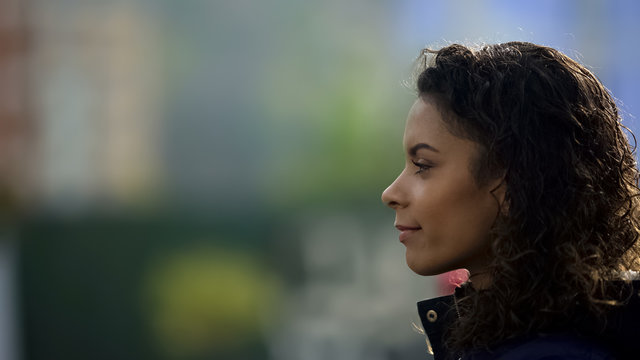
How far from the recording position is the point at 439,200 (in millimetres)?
1656

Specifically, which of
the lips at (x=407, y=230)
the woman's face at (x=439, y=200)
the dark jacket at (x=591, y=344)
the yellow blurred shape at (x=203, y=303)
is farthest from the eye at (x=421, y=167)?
the yellow blurred shape at (x=203, y=303)

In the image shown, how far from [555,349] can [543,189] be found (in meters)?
0.29

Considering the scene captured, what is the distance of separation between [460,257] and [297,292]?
4.44 metres

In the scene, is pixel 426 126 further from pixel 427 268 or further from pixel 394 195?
pixel 427 268

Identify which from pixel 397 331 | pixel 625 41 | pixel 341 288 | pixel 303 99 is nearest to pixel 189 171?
pixel 303 99

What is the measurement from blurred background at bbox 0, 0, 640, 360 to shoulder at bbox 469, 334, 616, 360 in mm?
4516

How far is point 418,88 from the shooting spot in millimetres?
1770

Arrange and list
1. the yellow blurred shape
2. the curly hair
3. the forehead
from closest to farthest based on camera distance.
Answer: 1. the curly hair
2. the forehead
3. the yellow blurred shape

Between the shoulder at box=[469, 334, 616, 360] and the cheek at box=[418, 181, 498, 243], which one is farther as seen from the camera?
the cheek at box=[418, 181, 498, 243]

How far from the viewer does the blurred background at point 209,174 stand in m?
5.88

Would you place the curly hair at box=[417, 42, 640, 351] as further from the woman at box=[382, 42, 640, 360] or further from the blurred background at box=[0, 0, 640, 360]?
the blurred background at box=[0, 0, 640, 360]

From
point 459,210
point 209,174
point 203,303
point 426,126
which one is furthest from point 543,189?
point 209,174

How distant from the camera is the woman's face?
163 cm

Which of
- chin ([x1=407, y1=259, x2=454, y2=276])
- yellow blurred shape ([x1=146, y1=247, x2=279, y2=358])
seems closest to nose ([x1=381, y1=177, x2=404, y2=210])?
chin ([x1=407, y1=259, x2=454, y2=276])
